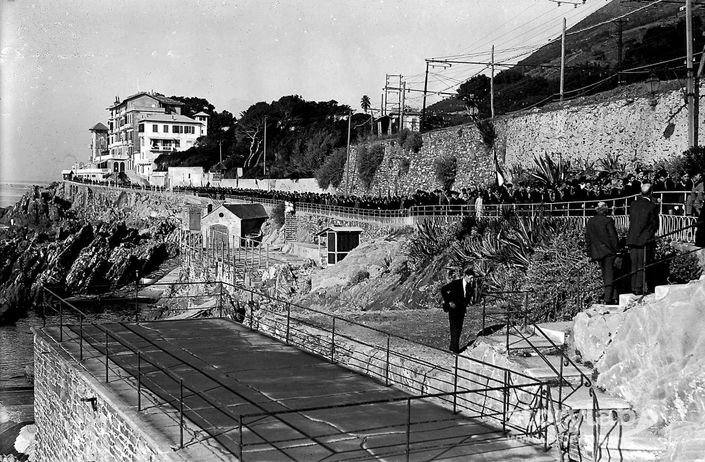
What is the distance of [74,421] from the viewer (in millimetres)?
10391

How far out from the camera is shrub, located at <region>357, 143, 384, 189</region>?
48.3 meters

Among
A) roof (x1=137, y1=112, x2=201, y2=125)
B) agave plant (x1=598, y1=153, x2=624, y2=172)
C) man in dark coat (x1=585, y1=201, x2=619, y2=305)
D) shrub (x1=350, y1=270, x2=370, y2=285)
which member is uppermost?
roof (x1=137, y1=112, x2=201, y2=125)

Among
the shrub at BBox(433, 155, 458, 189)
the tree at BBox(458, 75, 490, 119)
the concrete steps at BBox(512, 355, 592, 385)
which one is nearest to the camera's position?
the concrete steps at BBox(512, 355, 592, 385)

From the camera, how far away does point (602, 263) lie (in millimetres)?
10094

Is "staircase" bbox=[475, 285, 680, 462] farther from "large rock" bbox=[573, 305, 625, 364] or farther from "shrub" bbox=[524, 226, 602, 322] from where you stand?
"shrub" bbox=[524, 226, 602, 322]

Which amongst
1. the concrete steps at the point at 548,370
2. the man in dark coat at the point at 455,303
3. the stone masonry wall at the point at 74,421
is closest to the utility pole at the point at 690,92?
the man in dark coat at the point at 455,303

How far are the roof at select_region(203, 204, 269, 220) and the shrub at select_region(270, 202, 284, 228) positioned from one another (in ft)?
3.73

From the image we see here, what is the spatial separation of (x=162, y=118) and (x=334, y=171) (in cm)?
6036

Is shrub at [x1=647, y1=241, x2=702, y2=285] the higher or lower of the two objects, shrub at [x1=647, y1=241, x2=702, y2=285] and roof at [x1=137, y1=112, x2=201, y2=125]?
the lower

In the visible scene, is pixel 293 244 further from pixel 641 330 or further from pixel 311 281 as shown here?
pixel 641 330

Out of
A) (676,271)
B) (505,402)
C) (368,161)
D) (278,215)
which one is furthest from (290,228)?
(505,402)

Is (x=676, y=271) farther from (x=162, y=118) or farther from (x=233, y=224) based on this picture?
(x=162, y=118)

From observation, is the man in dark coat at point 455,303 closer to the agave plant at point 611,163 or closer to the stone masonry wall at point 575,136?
the agave plant at point 611,163

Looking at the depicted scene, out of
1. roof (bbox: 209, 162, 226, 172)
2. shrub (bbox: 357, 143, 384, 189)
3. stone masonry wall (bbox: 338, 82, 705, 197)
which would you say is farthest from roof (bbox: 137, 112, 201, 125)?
stone masonry wall (bbox: 338, 82, 705, 197)
